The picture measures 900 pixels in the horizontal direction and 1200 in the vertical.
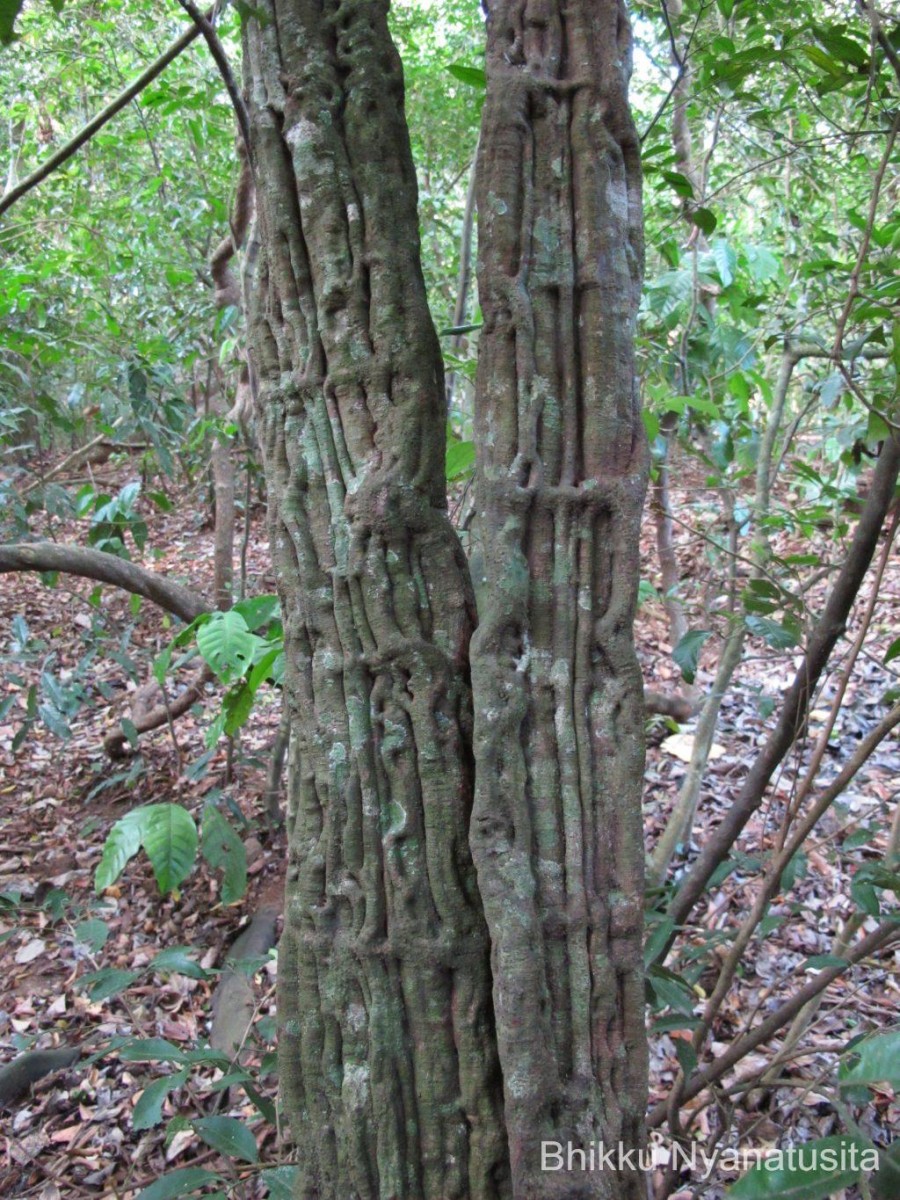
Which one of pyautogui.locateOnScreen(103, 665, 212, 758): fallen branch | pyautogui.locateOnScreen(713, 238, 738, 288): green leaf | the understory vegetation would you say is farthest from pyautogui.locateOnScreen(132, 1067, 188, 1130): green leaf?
pyautogui.locateOnScreen(713, 238, 738, 288): green leaf

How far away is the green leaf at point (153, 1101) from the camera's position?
1584 mm

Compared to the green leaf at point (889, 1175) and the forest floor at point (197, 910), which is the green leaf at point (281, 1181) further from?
the green leaf at point (889, 1175)

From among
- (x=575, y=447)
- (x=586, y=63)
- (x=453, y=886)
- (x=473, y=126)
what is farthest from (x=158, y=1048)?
(x=473, y=126)

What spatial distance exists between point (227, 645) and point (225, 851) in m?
0.53

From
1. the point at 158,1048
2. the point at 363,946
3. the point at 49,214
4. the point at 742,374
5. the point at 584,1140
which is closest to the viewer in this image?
the point at 584,1140

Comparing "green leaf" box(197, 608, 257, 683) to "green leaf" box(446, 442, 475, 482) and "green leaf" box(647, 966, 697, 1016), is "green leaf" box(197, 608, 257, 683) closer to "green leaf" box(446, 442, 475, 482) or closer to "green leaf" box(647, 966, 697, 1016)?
"green leaf" box(446, 442, 475, 482)

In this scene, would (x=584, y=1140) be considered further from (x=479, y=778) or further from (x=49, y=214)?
(x=49, y=214)

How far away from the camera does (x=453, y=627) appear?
1419 mm

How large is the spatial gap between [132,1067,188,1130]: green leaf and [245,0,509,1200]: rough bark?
27cm

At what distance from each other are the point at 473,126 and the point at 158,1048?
15.6 feet

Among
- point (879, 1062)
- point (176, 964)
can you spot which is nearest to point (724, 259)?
point (879, 1062)

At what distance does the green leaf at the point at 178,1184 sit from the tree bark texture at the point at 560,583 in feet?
1.81

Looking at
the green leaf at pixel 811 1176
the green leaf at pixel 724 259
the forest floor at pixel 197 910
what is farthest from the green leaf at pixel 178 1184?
the green leaf at pixel 724 259

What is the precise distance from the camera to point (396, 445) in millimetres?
1389
